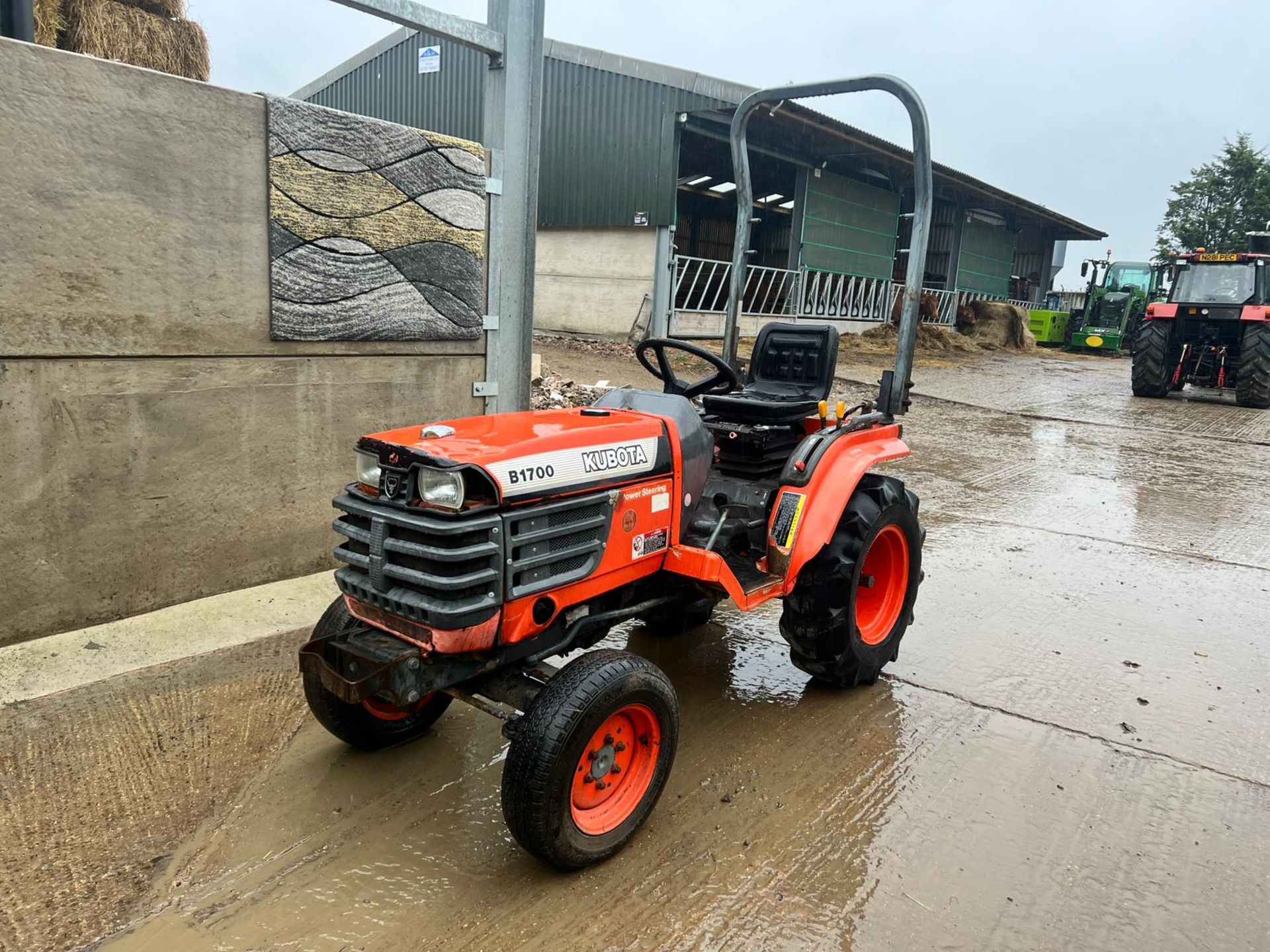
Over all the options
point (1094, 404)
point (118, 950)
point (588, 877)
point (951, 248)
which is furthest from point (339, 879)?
point (951, 248)

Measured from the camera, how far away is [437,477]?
2.17 m

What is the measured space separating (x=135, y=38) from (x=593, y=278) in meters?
8.66

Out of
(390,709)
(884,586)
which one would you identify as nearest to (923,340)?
(884,586)

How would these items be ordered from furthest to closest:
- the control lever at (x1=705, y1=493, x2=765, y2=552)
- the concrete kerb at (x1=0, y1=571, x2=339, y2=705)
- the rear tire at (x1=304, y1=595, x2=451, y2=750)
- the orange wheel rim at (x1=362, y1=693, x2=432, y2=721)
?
the concrete kerb at (x1=0, y1=571, x2=339, y2=705) → the control lever at (x1=705, y1=493, x2=765, y2=552) → the orange wheel rim at (x1=362, y1=693, x2=432, y2=721) → the rear tire at (x1=304, y1=595, x2=451, y2=750)

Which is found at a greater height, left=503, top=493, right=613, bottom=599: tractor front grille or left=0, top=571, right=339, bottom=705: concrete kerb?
left=503, top=493, right=613, bottom=599: tractor front grille

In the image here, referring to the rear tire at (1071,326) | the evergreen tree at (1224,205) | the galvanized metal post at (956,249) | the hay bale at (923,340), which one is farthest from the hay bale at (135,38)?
the evergreen tree at (1224,205)

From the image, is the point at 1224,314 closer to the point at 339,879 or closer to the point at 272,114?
the point at 272,114

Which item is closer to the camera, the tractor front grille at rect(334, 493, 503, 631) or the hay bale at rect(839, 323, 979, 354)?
the tractor front grille at rect(334, 493, 503, 631)

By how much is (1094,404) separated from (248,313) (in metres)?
11.6

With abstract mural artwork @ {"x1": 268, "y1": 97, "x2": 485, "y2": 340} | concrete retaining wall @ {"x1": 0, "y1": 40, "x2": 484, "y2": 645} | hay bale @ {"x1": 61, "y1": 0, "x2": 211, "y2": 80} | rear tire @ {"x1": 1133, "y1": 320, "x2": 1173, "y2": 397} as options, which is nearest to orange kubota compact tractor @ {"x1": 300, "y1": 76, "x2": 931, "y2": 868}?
concrete retaining wall @ {"x1": 0, "y1": 40, "x2": 484, "y2": 645}

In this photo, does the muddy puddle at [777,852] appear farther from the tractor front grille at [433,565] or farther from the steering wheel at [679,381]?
the steering wheel at [679,381]

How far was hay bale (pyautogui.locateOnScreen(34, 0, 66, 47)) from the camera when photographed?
5156mm

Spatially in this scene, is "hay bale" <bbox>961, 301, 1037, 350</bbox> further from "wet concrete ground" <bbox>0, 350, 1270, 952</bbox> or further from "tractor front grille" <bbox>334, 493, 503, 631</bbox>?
"tractor front grille" <bbox>334, 493, 503, 631</bbox>

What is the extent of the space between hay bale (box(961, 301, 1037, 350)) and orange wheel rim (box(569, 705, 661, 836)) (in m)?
20.7
